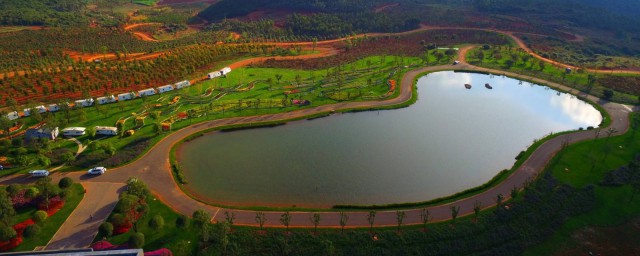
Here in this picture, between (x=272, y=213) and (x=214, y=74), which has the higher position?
(x=214, y=74)

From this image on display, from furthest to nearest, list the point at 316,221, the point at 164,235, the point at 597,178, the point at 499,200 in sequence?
the point at 597,178 < the point at 499,200 < the point at 316,221 < the point at 164,235

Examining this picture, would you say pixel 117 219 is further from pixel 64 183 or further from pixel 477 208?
pixel 477 208

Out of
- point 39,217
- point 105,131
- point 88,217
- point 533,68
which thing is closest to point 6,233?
point 39,217

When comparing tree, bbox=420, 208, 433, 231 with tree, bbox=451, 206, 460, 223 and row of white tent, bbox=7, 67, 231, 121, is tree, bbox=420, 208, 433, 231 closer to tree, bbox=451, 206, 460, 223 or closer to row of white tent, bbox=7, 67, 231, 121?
tree, bbox=451, 206, 460, 223

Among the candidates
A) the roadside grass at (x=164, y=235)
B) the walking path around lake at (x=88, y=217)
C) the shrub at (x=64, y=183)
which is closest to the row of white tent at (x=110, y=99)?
the shrub at (x=64, y=183)

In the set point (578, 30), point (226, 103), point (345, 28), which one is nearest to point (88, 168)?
point (226, 103)

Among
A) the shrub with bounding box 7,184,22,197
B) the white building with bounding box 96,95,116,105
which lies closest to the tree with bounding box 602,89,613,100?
the white building with bounding box 96,95,116,105

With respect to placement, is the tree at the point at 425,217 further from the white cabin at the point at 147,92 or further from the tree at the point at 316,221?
the white cabin at the point at 147,92
